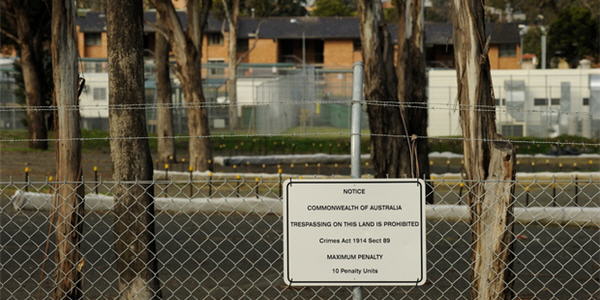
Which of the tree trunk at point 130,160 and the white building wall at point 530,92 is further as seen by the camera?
the white building wall at point 530,92

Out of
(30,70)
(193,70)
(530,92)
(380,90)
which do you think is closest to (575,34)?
(530,92)

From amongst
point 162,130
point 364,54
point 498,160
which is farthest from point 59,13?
point 162,130

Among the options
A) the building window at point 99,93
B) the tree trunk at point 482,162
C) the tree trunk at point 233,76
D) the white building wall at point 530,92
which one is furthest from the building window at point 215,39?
the tree trunk at point 482,162

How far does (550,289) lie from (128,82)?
4619 millimetres

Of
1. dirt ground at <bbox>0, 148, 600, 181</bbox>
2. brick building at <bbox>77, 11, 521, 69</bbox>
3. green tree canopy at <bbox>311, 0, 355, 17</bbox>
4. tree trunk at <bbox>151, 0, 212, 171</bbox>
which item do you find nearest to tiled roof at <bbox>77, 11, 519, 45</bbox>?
brick building at <bbox>77, 11, 521, 69</bbox>

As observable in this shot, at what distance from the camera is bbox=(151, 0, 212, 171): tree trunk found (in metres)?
23.3

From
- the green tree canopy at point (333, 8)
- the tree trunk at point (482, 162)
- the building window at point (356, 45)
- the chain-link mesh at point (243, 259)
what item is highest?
the green tree canopy at point (333, 8)

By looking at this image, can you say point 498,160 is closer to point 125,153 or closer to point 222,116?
point 125,153

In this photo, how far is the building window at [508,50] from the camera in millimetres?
59812

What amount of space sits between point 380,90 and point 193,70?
8.24m

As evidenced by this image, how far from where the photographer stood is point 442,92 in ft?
129

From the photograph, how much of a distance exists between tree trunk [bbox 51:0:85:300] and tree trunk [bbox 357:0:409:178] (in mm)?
8763

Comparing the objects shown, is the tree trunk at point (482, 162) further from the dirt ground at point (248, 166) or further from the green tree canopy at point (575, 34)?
the green tree canopy at point (575, 34)

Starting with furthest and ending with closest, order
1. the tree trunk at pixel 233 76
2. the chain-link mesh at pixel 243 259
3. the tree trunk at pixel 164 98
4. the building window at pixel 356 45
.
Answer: the building window at pixel 356 45 < the tree trunk at pixel 233 76 < the tree trunk at pixel 164 98 < the chain-link mesh at pixel 243 259
